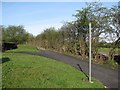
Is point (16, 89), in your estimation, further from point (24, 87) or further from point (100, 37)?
point (100, 37)

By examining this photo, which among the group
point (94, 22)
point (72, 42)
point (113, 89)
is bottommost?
point (113, 89)

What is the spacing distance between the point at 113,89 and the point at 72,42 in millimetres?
19232

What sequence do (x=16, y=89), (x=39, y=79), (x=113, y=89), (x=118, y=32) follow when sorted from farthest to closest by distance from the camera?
1. (x=118, y=32)
2. (x=39, y=79)
3. (x=113, y=89)
4. (x=16, y=89)

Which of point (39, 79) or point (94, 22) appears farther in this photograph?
point (94, 22)

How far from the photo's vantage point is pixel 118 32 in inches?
683

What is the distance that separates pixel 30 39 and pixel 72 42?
3427cm

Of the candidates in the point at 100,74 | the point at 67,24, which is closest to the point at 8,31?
the point at 67,24

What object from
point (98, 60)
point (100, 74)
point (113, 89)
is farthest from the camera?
point (98, 60)

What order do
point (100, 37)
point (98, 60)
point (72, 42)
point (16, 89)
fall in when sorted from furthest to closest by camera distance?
point (72, 42), point (100, 37), point (98, 60), point (16, 89)

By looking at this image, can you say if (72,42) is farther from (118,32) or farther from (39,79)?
(39,79)

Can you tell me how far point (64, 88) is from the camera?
8.47m

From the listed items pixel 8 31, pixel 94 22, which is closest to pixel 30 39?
pixel 8 31

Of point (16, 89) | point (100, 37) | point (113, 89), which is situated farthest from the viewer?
point (100, 37)

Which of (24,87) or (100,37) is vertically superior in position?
(100,37)
